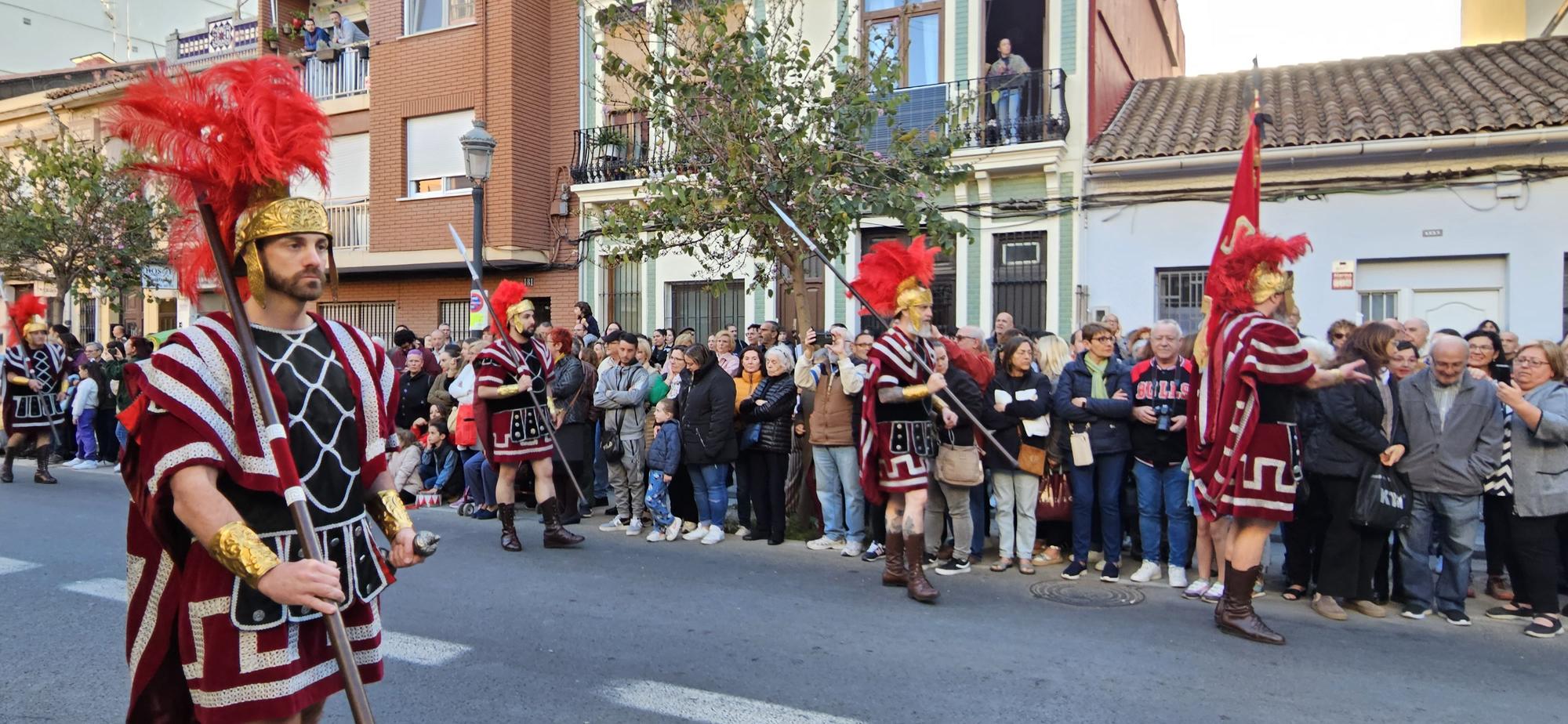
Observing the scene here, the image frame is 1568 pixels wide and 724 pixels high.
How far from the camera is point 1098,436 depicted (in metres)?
6.91

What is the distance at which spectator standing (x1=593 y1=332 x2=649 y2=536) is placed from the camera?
876 cm

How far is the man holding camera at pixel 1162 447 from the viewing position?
21.9 ft

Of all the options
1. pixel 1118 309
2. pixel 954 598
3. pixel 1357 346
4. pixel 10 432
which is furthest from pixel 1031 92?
pixel 10 432

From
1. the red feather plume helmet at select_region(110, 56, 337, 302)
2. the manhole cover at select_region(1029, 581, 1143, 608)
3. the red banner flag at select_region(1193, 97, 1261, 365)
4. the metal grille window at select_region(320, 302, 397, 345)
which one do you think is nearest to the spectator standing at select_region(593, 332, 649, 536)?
the manhole cover at select_region(1029, 581, 1143, 608)

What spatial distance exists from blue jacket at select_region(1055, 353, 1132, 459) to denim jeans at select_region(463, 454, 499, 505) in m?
5.39

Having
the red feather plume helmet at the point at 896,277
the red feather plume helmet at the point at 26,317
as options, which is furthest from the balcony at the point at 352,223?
the red feather plume helmet at the point at 896,277

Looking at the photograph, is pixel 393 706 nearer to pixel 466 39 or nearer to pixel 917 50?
pixel 917 50

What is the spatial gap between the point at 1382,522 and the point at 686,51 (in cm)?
578

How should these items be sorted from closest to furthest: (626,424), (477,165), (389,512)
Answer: (389,512), (626,424), (477,165)

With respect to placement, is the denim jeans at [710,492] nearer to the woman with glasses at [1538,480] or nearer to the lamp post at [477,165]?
the lamp post at [477,165]

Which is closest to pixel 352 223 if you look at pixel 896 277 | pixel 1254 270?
pixel 896 277

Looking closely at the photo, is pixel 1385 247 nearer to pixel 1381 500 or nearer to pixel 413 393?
pixel 1381 500

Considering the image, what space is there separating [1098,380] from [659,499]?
3753 millimetres

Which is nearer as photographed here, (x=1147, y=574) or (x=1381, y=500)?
(x=1381, y=500)
